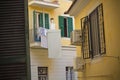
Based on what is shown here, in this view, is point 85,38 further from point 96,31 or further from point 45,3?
point 45,3

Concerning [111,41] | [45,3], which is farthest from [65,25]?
[111,41]

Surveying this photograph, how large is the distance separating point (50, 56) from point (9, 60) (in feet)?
56.4

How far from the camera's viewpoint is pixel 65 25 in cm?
2266

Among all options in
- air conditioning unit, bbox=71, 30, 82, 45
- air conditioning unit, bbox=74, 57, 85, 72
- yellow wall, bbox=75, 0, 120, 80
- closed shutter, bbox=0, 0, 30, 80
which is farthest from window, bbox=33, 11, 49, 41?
closed shutter, bbox=0, 0, 30, 80

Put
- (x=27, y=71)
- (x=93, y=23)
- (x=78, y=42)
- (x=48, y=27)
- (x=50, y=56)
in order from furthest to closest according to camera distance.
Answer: (x=48, y=27), (x=50, y=56), (x=78, y=42), (x=93, y=23), (x=27, y=71)

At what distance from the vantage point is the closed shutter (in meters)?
3.14

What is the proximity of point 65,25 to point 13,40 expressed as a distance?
19479mm

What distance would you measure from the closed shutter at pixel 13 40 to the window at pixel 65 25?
1879 cm

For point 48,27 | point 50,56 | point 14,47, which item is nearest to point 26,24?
point 14,47

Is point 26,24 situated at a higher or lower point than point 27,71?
higher

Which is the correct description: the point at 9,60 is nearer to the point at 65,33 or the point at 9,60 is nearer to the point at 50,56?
the point at 50,56

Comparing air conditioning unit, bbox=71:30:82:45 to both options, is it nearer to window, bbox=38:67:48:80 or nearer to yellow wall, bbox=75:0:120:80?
yellow wall, bbox=75:0:120:80

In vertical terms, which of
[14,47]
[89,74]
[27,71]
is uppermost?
[14,47]

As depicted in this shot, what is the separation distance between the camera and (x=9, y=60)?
124 inches
